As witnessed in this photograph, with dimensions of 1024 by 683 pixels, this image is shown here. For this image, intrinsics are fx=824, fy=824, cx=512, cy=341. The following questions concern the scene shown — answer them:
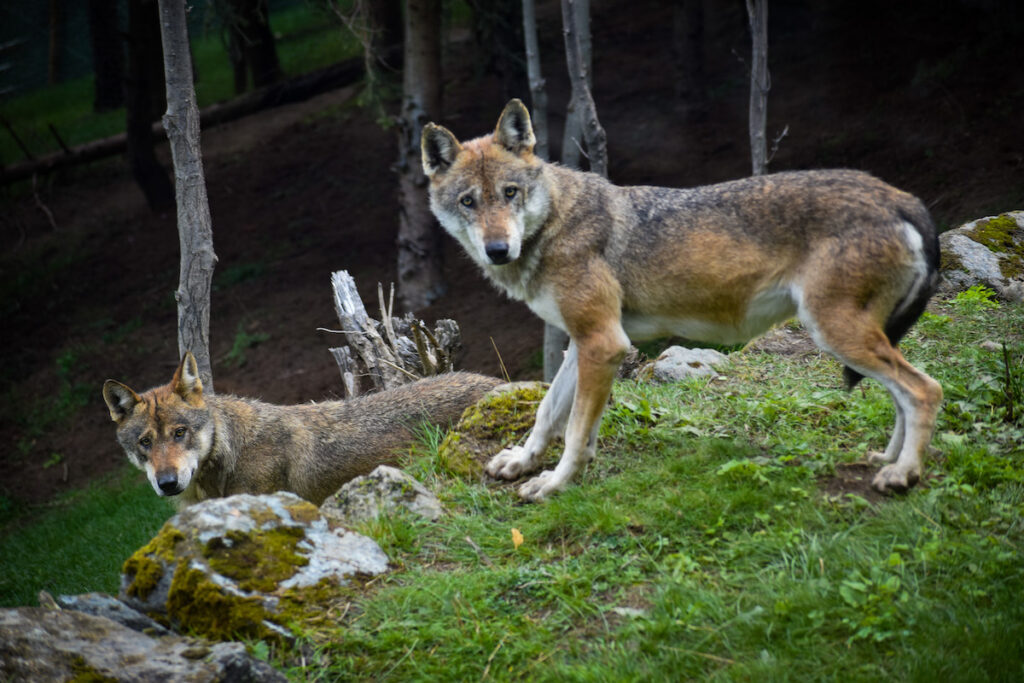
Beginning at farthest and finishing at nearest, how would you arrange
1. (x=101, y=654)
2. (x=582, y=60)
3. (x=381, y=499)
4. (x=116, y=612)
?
1. (x=582, y=60)
2. (x=381, y=499)
3. (x=116, y=612)
4. (x=101, y=654)

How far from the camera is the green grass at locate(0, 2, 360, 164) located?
72.8 feet

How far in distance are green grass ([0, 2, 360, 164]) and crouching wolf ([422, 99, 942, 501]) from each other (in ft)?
57.4

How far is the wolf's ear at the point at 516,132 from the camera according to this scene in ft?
18.0

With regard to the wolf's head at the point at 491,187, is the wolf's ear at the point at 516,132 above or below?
above

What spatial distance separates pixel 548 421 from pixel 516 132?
77.2 inches

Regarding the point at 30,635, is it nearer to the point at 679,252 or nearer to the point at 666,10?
the point at 679,252

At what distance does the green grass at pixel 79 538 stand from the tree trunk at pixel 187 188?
2.49 m

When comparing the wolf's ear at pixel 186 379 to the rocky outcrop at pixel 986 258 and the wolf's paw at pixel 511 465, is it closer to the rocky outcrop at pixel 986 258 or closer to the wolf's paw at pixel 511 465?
the wolf's paw at pixel 511 465

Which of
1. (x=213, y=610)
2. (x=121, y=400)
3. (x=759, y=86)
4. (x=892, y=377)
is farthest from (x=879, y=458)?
(x=759, y=86)

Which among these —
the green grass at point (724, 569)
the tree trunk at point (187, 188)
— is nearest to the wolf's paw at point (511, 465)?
the green grass at point (724, 569)

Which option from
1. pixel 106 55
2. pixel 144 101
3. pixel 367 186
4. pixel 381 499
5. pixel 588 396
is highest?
pixel 106 55

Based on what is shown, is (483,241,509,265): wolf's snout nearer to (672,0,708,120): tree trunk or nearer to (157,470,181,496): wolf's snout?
(157,470,181,496): wolf's snout

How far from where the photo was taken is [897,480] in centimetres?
454

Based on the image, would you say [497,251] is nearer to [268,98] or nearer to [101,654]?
[101,654]
